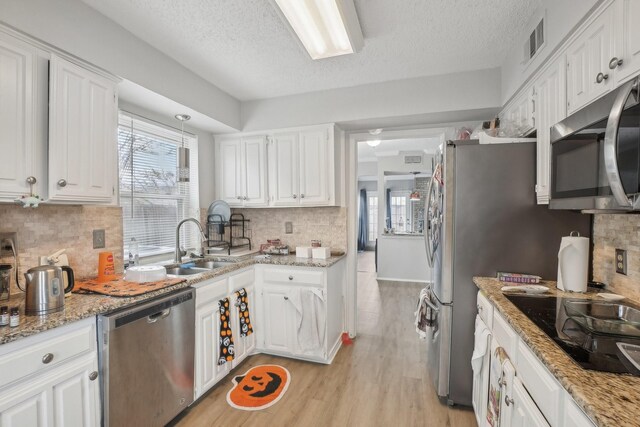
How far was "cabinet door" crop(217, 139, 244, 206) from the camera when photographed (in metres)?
3.18

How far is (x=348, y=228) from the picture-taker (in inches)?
126

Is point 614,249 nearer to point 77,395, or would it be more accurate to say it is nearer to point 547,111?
point 547,111

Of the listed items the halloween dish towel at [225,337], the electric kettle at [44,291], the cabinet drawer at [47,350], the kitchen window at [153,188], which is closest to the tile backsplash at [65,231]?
the kitchen window at [153,188]

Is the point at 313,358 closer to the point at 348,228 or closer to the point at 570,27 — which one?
the point at 348,228

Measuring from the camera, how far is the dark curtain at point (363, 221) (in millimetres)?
9867

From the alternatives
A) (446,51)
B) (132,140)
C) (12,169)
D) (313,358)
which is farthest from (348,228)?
(12,169)

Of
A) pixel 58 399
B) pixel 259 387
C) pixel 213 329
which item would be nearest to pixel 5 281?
pixel 58 399

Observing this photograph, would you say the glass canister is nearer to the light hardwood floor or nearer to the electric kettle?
the electric kettle

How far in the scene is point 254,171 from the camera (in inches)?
123

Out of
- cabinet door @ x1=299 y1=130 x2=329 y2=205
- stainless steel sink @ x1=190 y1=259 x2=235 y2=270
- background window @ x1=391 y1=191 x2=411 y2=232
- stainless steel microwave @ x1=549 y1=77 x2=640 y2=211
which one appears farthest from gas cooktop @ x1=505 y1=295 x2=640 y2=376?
background window @ x1=391 y1=191 x2=411 y2=232

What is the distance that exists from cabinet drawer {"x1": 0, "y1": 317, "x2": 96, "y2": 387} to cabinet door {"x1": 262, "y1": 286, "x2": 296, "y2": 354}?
1.43 meters

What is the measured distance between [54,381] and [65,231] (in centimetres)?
93

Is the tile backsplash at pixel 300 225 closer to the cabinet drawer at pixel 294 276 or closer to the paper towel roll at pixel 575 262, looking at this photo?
the cabinet drawer at pixel 294 276

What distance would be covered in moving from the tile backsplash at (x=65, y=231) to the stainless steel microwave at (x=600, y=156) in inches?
104
